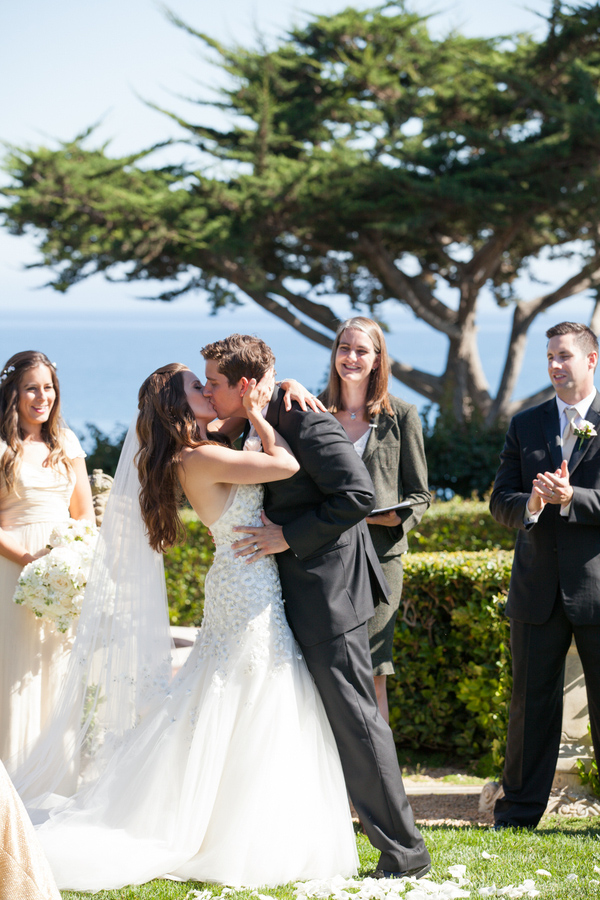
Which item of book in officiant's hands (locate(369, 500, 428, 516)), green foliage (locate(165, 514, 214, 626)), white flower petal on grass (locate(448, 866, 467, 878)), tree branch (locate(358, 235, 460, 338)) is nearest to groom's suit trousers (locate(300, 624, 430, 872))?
white flower petal on grass (locate(448, 866, 467, 878))

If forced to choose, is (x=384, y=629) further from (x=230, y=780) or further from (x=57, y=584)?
(x=57, y=584)

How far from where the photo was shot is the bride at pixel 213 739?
3.14 m

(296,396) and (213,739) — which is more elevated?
(296,396)

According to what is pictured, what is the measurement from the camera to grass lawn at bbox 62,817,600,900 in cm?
306

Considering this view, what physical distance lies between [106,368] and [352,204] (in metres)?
71.2

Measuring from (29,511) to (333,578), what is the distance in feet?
6.88

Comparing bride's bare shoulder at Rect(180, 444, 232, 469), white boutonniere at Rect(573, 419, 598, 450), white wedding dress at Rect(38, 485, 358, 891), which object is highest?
white boutonniere at Rect(573, 419, 598, 450)

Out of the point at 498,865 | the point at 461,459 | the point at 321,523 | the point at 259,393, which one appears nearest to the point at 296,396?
the point at 259,393

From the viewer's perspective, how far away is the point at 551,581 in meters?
3.97

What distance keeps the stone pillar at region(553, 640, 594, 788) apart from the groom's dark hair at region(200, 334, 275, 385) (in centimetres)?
250

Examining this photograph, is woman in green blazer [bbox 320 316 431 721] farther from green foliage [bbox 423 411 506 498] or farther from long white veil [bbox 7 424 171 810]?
green foliage [bbox 423 411 506 498]

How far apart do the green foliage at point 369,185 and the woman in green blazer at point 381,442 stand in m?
6.76

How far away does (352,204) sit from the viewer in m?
12.5

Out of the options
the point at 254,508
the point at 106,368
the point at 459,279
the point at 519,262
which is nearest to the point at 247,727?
the point at 254,508
